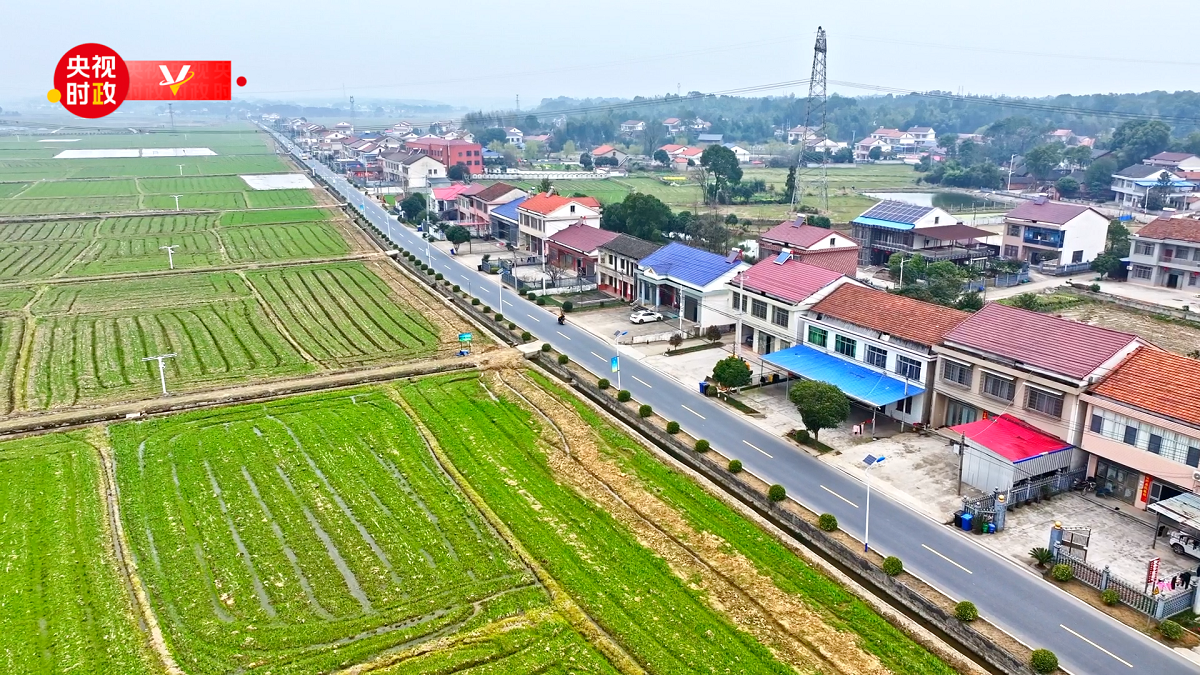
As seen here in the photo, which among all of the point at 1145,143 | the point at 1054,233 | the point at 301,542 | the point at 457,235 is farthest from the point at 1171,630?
the point at 1145,143

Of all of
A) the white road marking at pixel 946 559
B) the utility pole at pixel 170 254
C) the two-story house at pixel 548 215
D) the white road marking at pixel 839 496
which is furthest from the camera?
the two-story house at pixel 548 215

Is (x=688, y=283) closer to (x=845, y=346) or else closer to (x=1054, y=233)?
(x=845, y=346)

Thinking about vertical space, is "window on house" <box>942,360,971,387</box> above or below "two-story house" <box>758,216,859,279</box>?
below

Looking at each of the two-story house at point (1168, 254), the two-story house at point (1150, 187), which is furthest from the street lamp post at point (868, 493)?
the two-story house at point (1150, 187)

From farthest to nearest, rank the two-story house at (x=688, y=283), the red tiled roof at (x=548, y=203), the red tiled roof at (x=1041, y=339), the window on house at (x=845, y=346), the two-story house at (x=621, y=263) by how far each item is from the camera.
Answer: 1. the red tiled roof at (x=548, y=203)
2. the two-story house at (x=621, y=263)
3. the two-story house at (x=688, y=283)
4. the window on house at (x=845, y=346)
5. the red tiled roof at (x=1041, y=339)

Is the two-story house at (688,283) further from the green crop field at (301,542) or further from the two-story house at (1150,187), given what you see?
the two-story house at (1150,187)

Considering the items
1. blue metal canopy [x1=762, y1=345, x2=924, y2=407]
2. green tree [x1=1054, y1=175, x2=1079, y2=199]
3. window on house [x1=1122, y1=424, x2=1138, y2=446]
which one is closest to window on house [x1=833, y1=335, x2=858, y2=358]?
blue metal canopy [x1=762, y1=345, x2=924, y2=407]

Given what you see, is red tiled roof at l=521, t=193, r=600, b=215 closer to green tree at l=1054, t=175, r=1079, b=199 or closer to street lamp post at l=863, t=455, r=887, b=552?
street lamp post at l=863, t=455, r=887, b=552
